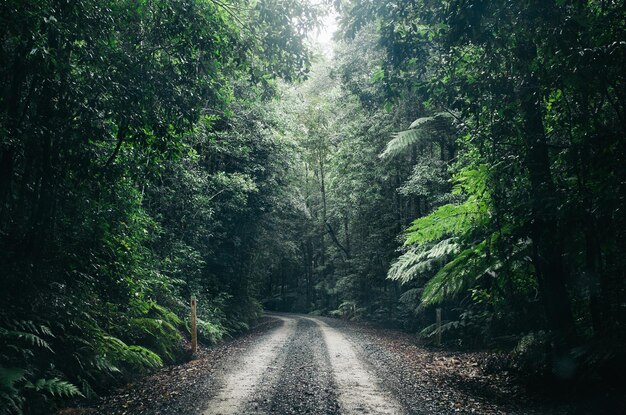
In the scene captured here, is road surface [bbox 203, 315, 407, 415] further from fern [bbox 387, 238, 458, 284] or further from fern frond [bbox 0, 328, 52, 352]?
fern [bbox 387, 238, 458, 284]

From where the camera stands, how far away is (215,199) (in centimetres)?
1669

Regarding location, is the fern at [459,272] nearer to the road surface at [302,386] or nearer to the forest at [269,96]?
the forest at [269,96]

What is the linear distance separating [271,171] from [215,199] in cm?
393

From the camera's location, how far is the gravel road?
219 inches

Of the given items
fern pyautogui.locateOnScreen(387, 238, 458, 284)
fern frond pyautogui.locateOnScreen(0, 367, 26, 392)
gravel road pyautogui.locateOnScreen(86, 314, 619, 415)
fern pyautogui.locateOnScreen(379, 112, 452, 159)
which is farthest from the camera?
fern pyautogui.locateOnScreen(379, 112, 452, 159)

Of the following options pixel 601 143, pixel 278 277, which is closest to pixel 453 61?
pixel 601 143

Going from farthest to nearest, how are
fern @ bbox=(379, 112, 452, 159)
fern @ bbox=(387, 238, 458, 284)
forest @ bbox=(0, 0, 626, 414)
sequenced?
fern @ bbox=(379, 112, 452, 159), fern @ bbox=(387, 238, 458, 284), forest @ bbox=(0, 0, 626, 414)

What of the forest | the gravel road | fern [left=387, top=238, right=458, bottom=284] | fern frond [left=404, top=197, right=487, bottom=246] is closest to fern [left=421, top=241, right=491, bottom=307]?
the forest

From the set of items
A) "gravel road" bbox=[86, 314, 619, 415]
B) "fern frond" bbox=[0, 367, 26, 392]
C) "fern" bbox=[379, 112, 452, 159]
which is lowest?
"gravel road" bbox=[86, 314, 619, 415]

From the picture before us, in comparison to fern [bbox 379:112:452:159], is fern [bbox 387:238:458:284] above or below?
below

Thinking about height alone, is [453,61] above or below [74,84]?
above

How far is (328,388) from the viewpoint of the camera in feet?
21.6

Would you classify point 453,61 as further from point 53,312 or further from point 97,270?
point 53,312

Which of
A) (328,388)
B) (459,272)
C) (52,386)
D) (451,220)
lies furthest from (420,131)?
(52,386)
